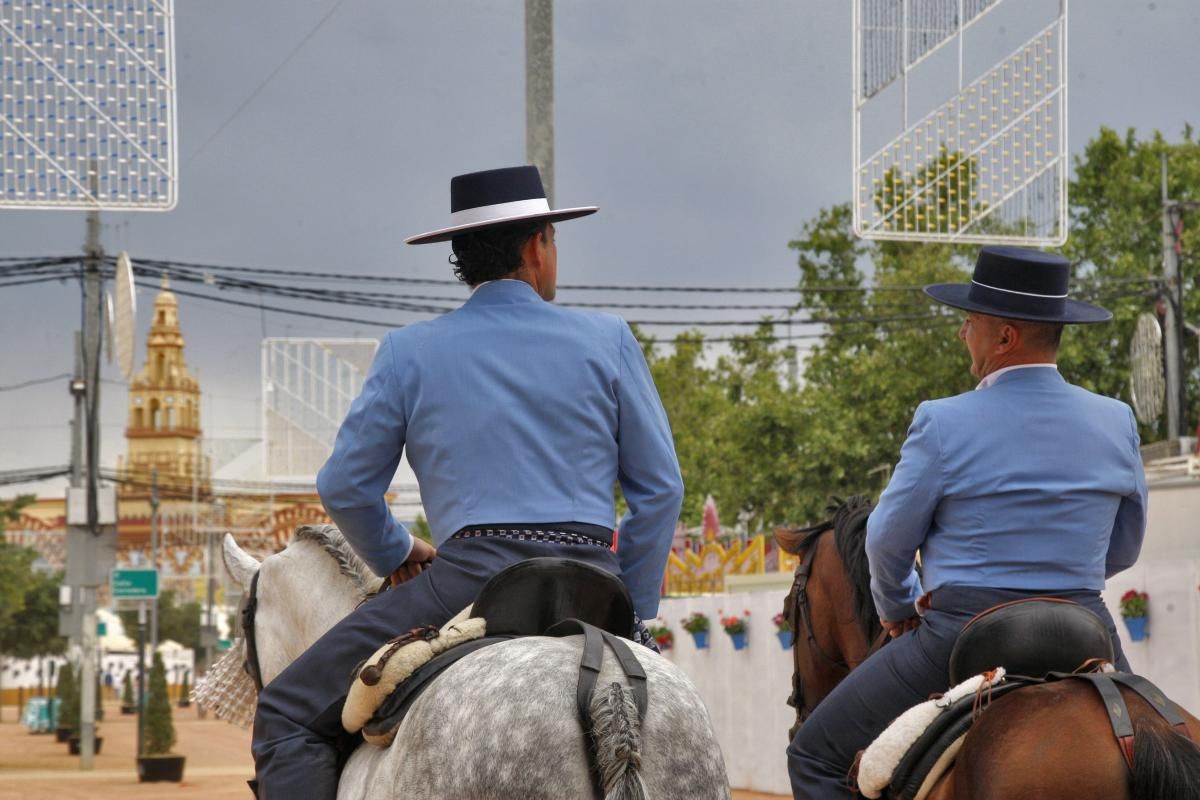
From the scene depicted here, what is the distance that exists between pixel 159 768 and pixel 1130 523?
22.2 m

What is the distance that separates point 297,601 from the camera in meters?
4.88

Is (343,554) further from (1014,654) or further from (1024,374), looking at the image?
(1024,374)

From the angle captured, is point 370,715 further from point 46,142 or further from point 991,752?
point 46,142

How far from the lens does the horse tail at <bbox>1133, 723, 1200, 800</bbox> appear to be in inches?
147

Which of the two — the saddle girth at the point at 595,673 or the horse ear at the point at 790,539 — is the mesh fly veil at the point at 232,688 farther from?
the horse ear at the point at 790,539

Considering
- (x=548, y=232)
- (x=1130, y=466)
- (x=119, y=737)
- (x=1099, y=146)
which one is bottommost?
(x=119, y=737)

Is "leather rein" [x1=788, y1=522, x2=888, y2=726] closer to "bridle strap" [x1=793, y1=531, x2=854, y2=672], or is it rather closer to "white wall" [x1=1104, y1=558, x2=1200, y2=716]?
"bridle strap" [x1=793, y1=531, x2=854, y2=672]

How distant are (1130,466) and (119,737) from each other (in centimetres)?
4147

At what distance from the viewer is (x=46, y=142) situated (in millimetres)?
10656

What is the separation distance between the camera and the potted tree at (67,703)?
38.6 metres

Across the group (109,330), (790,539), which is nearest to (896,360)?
(109,330)

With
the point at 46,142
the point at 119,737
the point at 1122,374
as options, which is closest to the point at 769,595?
the point at 46,142

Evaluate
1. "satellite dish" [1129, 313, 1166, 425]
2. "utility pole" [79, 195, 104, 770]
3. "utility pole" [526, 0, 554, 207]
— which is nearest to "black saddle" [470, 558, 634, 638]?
"utility pole" [526, 0, 554, 207]

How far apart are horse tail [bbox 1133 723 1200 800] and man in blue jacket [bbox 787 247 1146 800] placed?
766mm
